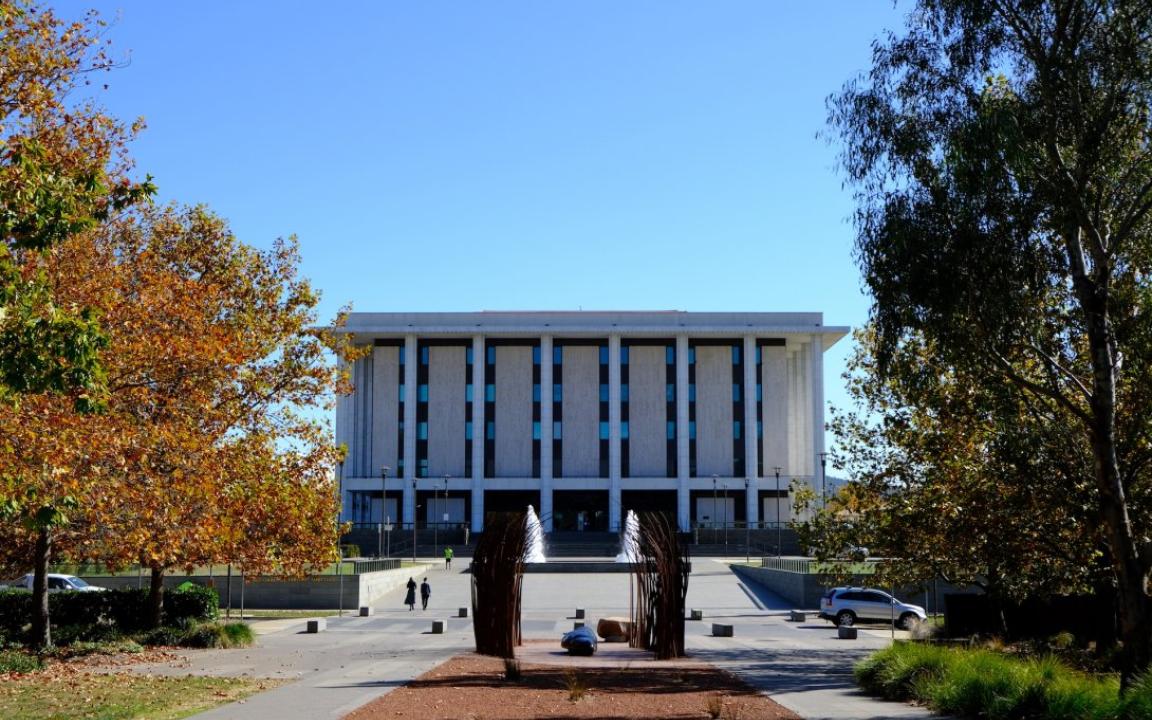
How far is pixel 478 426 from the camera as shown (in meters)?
103

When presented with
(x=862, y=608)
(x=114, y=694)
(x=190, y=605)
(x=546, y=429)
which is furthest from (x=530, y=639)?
(x=546, y=429)

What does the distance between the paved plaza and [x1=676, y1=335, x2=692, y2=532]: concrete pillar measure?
127ft

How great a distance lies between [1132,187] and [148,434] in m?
18.8

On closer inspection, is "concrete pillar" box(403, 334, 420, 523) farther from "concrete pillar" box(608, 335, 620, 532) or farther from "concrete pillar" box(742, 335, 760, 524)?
"concrete pillar" box(742, 335, 760, 524)

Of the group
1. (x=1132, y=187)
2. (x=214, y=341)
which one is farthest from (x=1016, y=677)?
(x=214, y=341)

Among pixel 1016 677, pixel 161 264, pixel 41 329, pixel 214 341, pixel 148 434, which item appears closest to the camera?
pixel 41 329

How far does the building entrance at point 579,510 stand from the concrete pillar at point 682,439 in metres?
7.72

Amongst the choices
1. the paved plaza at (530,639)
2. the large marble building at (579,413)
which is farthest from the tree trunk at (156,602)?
the large marble building at (579,413)

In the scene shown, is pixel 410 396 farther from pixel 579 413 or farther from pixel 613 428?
pixel 613 428

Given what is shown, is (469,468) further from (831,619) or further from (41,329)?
(41,329)

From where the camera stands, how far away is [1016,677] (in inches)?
686

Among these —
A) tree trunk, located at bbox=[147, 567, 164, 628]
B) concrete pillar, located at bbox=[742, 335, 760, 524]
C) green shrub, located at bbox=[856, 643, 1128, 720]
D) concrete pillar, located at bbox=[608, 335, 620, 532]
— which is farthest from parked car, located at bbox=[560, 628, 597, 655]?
concrete pillar, located at bbox=[608, 335, 620, 532]

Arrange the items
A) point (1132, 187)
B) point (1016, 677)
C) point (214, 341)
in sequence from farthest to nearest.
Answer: point (214, 341)
point (1132, 187)
point (1016, 677)

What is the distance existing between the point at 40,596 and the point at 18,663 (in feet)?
13.5
